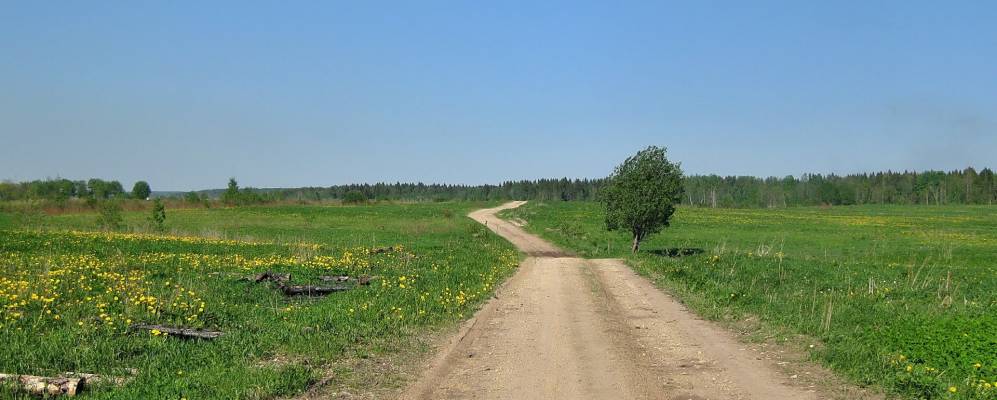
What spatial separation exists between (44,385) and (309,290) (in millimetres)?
8598

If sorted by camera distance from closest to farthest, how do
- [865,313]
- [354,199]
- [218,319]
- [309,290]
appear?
[218,319], [865,313], [309,290], [354,199]

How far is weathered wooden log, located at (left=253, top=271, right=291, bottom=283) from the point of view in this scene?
55.9ft

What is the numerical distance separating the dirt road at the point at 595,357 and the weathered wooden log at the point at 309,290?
381 cm

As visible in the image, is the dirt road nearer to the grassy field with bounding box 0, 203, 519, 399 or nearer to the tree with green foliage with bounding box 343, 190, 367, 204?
the grassy field with bounding box 0, 203, 519, 399

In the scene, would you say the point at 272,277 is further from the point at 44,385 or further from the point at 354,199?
the point at 354,199

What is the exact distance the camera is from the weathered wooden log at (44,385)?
727 cm

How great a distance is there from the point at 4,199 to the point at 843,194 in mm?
181153

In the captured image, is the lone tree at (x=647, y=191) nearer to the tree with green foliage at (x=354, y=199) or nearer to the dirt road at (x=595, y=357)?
the dirt road at (x=595, y=357)

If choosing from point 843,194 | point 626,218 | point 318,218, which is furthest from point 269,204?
point 843,194

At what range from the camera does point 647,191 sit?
31844 millimetres

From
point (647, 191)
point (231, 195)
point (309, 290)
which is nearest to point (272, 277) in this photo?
point (309, 290)

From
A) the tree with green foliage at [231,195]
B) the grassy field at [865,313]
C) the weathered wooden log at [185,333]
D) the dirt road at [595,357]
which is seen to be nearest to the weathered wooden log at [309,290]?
the dirt road at [595,357]

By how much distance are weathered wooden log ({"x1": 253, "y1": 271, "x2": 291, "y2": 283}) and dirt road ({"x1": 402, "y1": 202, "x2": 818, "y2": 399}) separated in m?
5.31

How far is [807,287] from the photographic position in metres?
19.1
